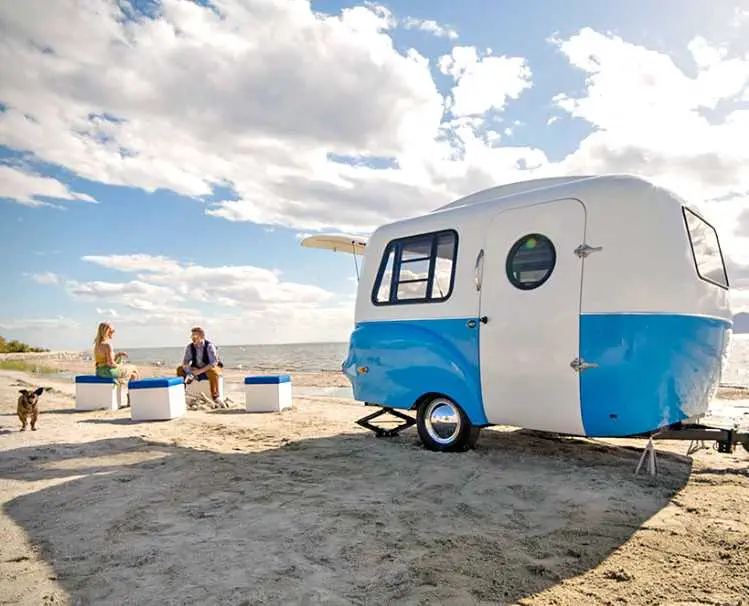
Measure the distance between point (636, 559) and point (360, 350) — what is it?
4057 millimetres

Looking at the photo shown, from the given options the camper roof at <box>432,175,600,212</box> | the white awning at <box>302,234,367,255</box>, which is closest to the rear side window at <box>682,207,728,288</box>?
the camper roof at <box>432,175,600,212</box>

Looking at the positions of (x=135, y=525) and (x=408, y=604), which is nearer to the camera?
(x=408, y=604)

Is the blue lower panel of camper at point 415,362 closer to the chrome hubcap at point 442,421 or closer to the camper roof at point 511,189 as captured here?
the chrome hubcap at point 442,421

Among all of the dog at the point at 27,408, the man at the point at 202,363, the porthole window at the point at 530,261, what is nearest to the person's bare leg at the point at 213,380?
the man at the point at 202,363

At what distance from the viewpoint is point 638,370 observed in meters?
4.68

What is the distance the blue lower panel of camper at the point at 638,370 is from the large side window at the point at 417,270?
1716 mm

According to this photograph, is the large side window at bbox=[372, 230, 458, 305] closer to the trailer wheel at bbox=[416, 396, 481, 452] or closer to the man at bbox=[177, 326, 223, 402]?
the trailer wheel at bbox=[416, 396, 481, 452]

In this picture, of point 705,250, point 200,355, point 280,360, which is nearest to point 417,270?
point 705,250

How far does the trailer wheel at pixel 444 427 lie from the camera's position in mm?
5980

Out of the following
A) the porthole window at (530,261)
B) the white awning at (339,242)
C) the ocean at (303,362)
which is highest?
the white awning at (339,242)

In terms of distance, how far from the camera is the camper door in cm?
500

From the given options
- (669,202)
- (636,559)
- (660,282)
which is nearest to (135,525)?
(636,559)

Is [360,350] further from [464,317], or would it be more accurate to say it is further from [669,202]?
[669,202]

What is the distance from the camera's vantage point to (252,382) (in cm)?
977
